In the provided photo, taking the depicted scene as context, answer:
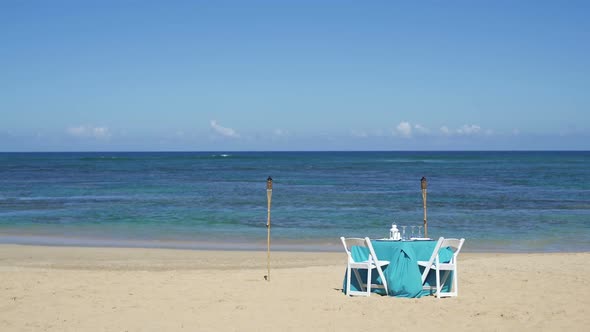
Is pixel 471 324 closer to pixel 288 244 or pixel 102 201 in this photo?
pixel 288 244

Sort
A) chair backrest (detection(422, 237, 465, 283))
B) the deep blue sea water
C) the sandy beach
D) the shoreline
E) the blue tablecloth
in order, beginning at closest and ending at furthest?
the sandy beach
chair backrest (detection(422, 237, 465, 283))
the blue tablecloth
the shoreline
the deep blue sea water

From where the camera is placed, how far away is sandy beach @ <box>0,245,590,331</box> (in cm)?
866

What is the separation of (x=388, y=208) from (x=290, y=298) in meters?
19.8

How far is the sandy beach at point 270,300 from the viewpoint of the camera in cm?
866

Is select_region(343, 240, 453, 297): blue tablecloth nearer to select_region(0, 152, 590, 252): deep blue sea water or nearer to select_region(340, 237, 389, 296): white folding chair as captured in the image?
select_region(340, 237, 389, 296): white folding chair

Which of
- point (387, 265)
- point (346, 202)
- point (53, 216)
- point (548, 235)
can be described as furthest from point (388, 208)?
point (387, 265)

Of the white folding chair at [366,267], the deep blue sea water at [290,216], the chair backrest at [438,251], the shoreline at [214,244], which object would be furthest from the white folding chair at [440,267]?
the deep blue sea water at [290,216]

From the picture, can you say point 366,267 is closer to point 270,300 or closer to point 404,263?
point 404,263

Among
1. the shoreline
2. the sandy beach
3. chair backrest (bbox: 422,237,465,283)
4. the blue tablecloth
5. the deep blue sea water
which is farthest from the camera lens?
the deep blue sea water

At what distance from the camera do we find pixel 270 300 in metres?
10.1

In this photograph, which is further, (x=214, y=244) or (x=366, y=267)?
(x=214, y=244)

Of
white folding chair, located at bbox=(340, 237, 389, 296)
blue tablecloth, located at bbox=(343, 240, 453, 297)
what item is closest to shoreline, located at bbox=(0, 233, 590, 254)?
white folding chair, located at bbox=(340, 237, 389, 296)

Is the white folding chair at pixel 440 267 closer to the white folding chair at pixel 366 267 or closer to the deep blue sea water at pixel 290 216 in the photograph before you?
the white folding chair at pixel 366 267

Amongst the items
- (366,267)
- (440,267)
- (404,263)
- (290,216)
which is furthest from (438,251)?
(290,216)
